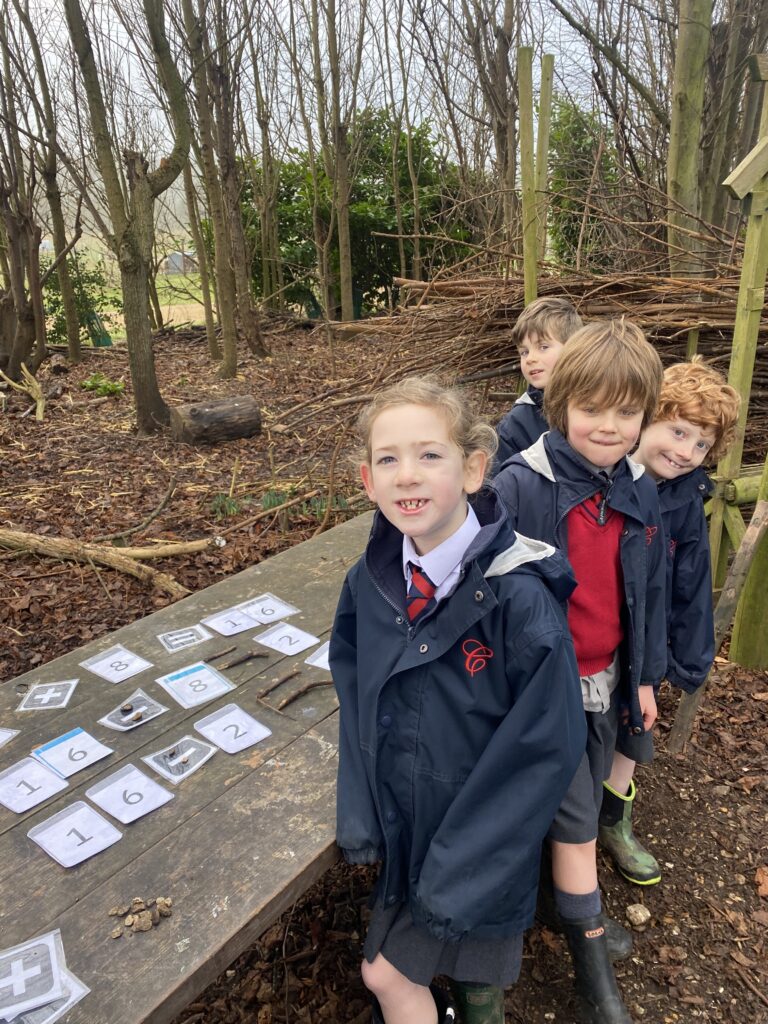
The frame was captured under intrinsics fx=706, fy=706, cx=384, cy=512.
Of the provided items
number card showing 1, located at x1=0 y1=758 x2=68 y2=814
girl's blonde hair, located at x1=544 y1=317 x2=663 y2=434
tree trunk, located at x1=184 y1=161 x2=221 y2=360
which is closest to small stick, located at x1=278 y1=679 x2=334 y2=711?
number card showing 1, located at x1=0 y1=758 x2=68 y2=814

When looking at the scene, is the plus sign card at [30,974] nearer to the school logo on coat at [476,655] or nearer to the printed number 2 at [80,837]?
the printed number 2 at [80,837]

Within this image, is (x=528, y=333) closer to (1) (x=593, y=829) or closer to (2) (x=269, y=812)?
(1) (x=593, y=829)

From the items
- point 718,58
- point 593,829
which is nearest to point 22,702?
point 593,829

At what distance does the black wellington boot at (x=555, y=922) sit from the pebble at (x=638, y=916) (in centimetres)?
4

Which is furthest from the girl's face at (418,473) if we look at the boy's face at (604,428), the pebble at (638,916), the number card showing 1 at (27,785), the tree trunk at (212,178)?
the tree trunk at (212,178)

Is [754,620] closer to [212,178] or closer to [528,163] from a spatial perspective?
[528,163]

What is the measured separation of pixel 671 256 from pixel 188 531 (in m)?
3.43

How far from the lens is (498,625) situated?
1.51m

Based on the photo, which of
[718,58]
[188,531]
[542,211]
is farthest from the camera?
[718,58]

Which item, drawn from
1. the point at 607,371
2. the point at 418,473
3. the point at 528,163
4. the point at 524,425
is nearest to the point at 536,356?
the point at 524,425

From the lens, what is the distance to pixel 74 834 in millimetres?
1567

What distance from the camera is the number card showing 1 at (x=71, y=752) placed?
1771 mm

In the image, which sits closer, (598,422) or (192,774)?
(192,774)

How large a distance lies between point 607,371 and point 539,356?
81 centimetres
